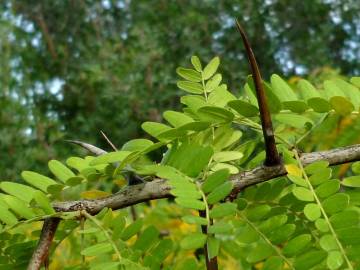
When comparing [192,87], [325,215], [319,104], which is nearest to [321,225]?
[325,215]

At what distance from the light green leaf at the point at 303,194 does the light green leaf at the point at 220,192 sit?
53 millimetres

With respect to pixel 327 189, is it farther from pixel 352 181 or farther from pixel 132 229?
pixel 132 229

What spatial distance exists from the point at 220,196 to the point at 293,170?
64 mm

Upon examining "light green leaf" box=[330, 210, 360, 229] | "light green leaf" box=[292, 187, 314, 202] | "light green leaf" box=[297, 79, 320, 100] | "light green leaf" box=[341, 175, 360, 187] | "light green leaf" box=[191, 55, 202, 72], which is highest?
"light green leaf" box=[191, 55, 202, 72]

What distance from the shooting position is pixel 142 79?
15.8 feet

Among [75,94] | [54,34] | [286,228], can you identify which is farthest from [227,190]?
[54,34]

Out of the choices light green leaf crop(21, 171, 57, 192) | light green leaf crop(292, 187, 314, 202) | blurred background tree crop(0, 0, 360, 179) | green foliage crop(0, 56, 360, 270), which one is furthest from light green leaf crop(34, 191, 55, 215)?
blurred background tree crop(0, 0, 360, 179)

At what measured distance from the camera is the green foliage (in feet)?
1.46

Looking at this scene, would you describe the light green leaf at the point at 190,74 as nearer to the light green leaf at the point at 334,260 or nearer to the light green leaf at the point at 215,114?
the light green leaf at the point at 215,114

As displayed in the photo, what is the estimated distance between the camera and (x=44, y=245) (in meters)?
0.51

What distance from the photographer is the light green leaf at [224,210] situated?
0.44 meters

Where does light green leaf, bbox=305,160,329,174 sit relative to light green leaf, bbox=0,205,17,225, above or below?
below

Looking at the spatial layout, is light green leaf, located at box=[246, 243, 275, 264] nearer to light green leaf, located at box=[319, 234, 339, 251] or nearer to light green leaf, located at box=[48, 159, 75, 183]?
light green leaf, located at box=[319, 234, 339, 251]

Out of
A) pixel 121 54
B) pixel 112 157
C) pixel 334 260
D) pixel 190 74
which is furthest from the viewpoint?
pixel 121 54
